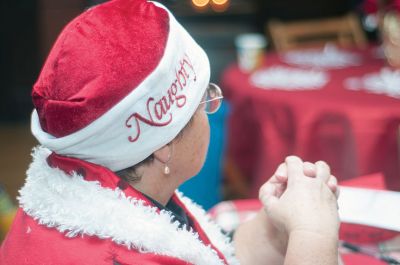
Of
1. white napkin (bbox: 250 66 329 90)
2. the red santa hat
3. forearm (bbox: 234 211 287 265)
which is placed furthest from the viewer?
white napkin (bbox: 250 66 329 90)

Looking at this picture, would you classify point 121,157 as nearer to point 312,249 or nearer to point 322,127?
point 312,249

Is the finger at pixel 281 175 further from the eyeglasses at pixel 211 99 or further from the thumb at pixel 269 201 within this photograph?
the eyeglasses at pixel 211 99

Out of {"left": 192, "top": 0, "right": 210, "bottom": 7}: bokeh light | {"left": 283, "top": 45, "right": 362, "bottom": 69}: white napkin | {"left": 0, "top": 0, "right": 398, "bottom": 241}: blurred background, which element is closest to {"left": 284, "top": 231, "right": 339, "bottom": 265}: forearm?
{"left": 283, "top": 45, "right": 362, "bottom": 69}: white napkin

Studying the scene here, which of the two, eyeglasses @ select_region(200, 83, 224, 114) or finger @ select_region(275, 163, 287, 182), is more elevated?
eyeglasses @ select_region(200, 83, 224, 114)

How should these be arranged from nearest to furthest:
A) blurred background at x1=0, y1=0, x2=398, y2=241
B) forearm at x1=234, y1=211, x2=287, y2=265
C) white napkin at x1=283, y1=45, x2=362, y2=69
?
forearm at x1=234, y1=211, x2=287, y2=265 → white napkin at x1=283, y1=45, x2=362, y2=69 → blurred background at x1=0, y1=0, x2=398, y2=241

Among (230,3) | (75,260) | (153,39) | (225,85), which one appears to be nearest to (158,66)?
(153,39)

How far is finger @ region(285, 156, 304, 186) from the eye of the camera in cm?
88

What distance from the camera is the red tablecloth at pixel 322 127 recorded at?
5.70 feet

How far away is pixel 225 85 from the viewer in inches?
95.2

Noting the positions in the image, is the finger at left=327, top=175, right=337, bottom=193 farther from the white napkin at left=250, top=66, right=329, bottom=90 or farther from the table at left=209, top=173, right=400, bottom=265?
the white napkin at left=250, top=66, right=329, bottom=90

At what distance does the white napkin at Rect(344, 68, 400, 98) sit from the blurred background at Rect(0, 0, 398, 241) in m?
1.95

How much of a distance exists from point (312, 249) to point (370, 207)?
1.22 ft

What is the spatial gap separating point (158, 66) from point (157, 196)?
23 cm

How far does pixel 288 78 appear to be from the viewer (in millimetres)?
2268
